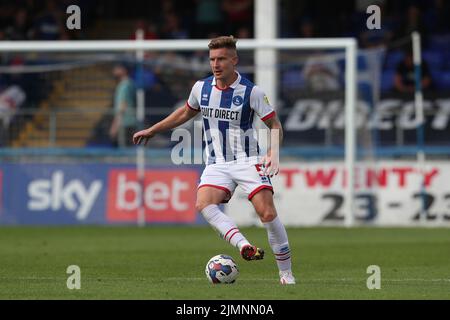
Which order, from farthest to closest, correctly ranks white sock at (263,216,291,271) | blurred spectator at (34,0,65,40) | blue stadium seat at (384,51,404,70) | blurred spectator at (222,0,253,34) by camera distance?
1. blurred spectator at (222,0,253,34)
2. blurred spectator at (34,0,65,40)
3. blue stadium seat at (384,51,404,70)
4. white sock at (263,216,291,271)

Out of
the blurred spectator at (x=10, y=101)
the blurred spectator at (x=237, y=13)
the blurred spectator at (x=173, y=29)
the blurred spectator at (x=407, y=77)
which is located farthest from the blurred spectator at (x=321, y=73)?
the blurred spectator at (x=173, y=29)

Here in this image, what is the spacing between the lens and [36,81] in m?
23.6

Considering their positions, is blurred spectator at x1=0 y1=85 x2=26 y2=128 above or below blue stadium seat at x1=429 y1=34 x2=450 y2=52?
below

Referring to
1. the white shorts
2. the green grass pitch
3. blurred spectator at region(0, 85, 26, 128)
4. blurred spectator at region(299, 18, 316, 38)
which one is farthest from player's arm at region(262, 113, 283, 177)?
blurred spectator at region(299, 18, 316, 38)

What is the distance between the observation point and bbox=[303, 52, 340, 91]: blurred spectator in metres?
23.1

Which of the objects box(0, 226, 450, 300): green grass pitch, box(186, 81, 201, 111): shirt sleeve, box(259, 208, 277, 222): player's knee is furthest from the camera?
box(186, 81, 201, 111): shirt sleeve

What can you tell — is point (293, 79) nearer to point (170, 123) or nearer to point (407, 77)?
point (407, 77)

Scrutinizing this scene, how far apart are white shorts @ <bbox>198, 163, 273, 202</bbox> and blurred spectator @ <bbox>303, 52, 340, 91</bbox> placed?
11.8 metres

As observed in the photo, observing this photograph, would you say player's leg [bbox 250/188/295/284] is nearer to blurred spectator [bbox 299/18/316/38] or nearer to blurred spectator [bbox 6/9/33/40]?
blurred spectator [bbox 299/18/316/38]

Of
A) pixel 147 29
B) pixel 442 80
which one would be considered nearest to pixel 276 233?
pixel 442 80

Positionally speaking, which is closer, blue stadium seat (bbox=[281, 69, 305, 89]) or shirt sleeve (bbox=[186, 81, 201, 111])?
shirt sleeve (bbox=[186, 81, 201, 111])

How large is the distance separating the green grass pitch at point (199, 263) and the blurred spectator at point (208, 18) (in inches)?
304
